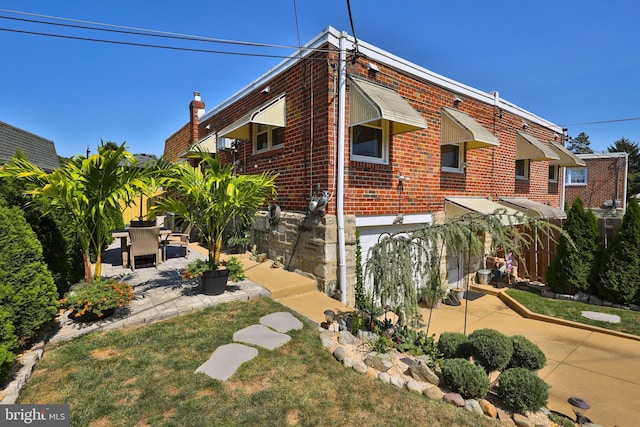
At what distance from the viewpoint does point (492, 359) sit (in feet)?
12.3

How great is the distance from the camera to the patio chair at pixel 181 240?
9.01 m

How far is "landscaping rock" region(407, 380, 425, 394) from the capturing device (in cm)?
342

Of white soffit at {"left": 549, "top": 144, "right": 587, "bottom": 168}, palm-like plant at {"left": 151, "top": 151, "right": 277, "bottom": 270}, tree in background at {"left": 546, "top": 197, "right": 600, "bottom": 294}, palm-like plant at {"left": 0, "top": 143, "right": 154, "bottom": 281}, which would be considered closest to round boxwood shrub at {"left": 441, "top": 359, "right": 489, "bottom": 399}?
palm-like plant at {"left": 151, "top": 151, "right": 277, "bottom": 270}

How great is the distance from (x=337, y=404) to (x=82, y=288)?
4.18 metres

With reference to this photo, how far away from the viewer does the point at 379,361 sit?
386 cm

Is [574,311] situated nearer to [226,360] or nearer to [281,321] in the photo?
[281,321]

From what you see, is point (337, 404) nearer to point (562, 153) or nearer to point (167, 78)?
point (167, 78)

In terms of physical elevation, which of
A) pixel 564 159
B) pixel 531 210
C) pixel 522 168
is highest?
pixel 564 159

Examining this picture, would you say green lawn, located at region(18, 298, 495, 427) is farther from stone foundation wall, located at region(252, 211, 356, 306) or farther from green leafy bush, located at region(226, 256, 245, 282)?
stone foundation wall, located at region(252, 211, 356, 306)

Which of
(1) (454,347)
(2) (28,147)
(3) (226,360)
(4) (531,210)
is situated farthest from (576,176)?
(2) (28,147)

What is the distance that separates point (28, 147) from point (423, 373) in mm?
18797

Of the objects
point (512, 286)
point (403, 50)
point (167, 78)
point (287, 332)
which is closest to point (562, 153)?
point (512, 286)

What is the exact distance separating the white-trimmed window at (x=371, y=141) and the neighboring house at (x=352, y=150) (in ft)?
0.09

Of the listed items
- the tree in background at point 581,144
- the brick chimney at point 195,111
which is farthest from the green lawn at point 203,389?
the tree in background at point 581,144
